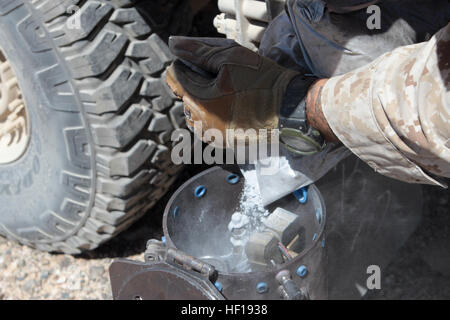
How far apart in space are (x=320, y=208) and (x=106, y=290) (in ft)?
2.94

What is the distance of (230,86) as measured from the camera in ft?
3.92

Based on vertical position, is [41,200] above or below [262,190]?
below

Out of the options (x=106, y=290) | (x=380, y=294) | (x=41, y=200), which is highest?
(x=41, y=200)

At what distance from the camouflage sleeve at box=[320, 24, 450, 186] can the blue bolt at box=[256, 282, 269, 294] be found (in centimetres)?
35

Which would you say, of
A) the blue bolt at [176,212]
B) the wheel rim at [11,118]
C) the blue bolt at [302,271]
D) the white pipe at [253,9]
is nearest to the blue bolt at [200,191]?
the blue bolt at [176,212]

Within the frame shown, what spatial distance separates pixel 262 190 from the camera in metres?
1.38

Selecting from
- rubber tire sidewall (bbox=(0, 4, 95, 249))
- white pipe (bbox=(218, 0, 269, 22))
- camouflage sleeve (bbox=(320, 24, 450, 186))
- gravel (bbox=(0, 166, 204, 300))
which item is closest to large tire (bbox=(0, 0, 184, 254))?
rubber tire sidewall (bbox=(0, 4, 95, 249))

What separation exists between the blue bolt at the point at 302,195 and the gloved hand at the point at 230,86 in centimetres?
23

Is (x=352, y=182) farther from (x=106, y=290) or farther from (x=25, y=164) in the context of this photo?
(x=25, y=164)

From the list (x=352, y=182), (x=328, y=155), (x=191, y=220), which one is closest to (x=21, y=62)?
(x=191, y=220)

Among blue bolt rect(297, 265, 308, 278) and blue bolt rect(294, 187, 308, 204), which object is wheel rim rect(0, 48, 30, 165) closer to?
blue bolt rect(294, 187, 308, 204)

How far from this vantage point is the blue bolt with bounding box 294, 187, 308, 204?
4.49 feet

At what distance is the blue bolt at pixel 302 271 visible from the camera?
1.14 metres
